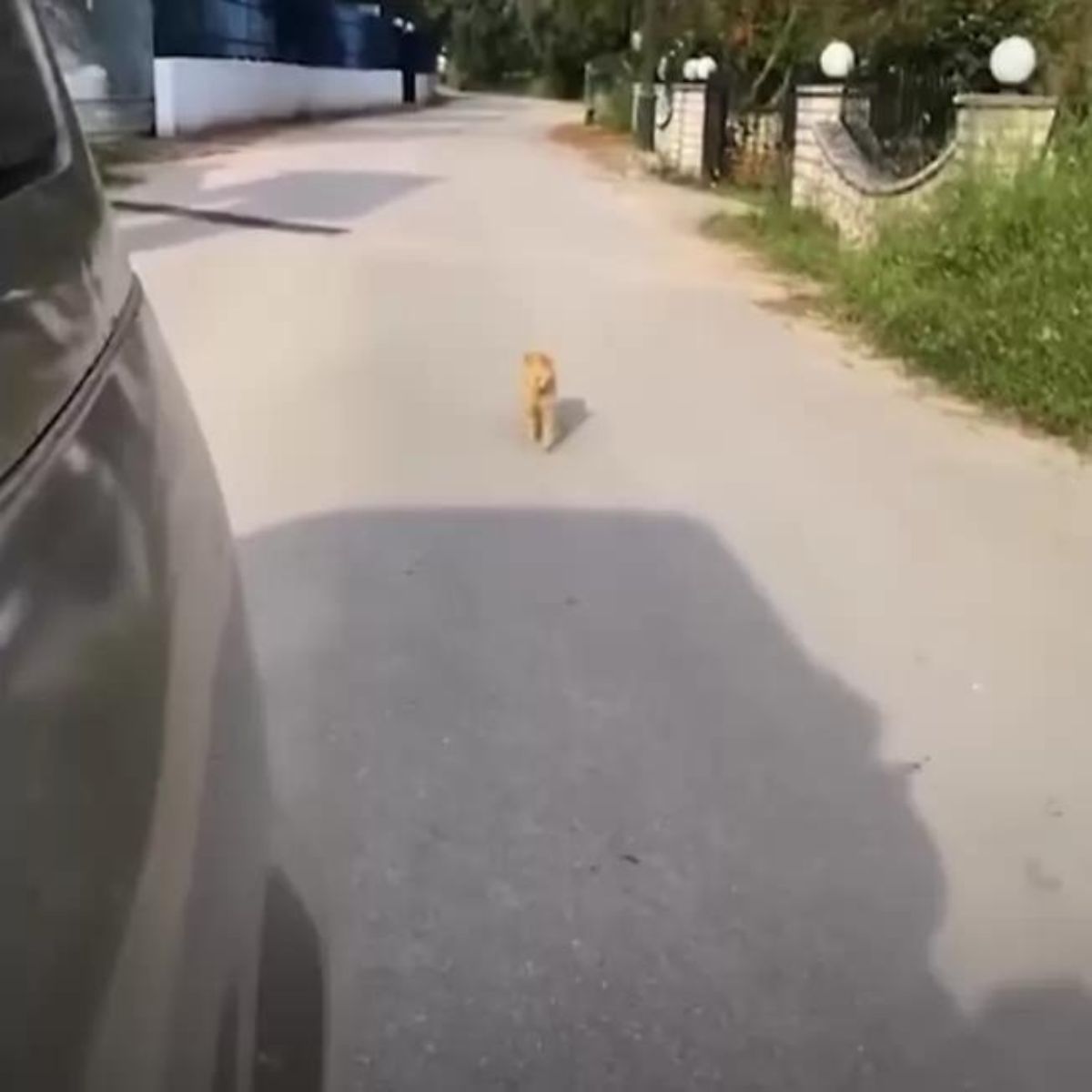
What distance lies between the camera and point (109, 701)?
1269mm

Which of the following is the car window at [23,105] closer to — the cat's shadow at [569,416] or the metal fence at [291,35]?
the cat's shadow at [569,416]

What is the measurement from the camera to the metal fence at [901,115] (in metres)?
13.2

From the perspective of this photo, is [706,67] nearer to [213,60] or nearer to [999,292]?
[213,60]

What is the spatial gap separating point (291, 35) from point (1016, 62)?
1232 inches

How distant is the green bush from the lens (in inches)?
333

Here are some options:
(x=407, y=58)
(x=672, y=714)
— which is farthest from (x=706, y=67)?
(x=407, y=58)

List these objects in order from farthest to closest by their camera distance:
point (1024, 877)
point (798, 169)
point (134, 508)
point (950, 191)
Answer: point (798, 169)
point (950, 191)
point (1024, 877)
point (134, 508)

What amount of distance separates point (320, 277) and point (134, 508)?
1148 cm

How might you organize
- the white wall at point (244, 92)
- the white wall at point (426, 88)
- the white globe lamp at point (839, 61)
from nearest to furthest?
the white globe lamp at point (839, 61)
the white wall at point (244, 92)
the white wall at point (426, 88)

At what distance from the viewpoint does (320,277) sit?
1278 centimetres

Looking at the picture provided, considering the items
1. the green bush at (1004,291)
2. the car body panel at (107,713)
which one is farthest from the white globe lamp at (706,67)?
the car body panel at (107,713)

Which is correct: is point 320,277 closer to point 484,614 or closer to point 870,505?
point 870,505

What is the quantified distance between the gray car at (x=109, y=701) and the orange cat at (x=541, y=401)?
567 cm

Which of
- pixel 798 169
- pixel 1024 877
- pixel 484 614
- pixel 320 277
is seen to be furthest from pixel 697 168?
pixel 1024 877
